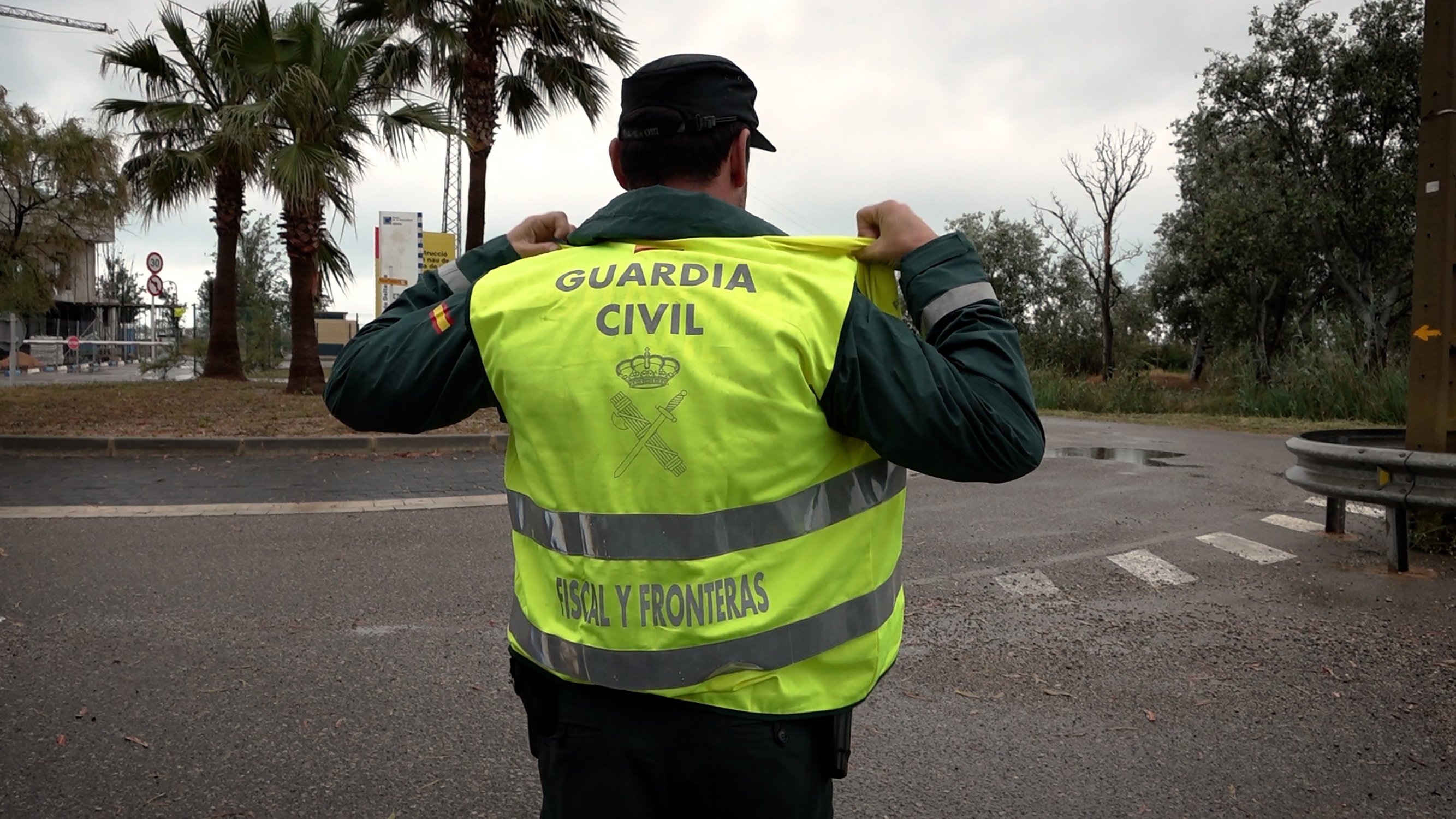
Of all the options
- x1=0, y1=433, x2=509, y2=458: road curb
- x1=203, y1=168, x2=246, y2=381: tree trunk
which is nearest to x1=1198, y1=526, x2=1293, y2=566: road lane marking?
x1=0, y1=433, x2=509, y2=458: road curb

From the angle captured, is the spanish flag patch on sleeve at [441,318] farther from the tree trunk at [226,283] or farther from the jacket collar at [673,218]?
the tree trunk at [226,283]

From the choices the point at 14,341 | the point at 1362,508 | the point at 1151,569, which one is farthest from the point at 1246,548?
the point at 14,341

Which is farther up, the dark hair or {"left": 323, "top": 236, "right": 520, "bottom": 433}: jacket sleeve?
the dark hair

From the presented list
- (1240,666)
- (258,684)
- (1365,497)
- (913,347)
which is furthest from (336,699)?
(1365,497)

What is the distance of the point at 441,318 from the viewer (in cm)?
169

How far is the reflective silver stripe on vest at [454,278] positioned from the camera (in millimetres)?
1872

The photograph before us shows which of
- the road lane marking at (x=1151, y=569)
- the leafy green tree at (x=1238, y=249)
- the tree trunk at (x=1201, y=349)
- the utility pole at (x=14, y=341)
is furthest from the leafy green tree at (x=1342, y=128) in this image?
the utility pole at (x=14, y=341)

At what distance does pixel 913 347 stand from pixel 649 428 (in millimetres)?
393

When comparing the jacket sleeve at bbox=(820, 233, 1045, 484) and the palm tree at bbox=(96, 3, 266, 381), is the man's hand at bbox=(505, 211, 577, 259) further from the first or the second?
the palm tree at bbox=(96, 3, 266, 381)

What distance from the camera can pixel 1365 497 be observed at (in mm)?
5969

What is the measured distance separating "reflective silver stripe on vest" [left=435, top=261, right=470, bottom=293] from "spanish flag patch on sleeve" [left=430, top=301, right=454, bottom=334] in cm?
16

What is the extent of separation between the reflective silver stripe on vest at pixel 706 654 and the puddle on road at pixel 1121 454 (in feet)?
36.1

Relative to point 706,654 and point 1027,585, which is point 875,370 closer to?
point 706,654

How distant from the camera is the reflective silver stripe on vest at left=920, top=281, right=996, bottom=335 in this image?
161cm
